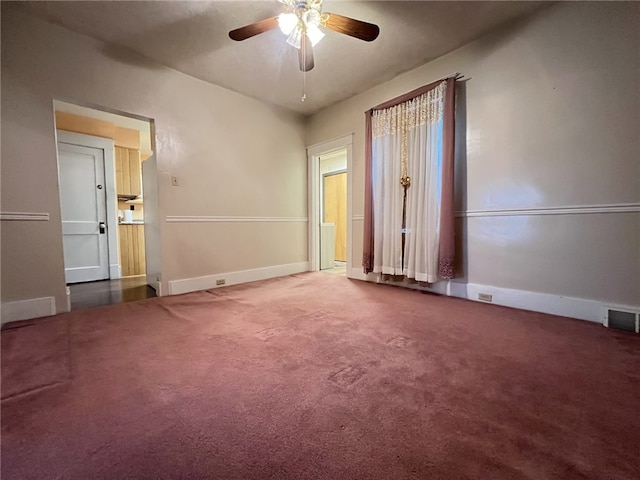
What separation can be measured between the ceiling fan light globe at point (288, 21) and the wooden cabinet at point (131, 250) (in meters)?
4.03

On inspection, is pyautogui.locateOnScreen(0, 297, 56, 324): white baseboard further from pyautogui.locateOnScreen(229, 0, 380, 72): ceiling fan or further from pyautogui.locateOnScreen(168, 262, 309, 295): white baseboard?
pyautogui.locateOnScreen(229, 0, 380, 72): ceiling fan

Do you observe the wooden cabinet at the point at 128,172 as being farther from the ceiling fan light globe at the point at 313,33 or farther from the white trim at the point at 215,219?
the ceiling fan light globe at the point at 313,33

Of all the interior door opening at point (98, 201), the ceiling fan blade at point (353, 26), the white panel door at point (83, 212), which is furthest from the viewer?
the white panel door at point (83, 212)

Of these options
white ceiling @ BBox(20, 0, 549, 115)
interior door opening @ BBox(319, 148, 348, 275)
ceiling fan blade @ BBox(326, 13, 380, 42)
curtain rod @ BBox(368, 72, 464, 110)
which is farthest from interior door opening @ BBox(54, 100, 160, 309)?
interior door opening @ BBox(319, 148, 348, 275)

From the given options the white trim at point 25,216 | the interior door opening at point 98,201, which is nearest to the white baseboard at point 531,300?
the interior door opening at point 98,201

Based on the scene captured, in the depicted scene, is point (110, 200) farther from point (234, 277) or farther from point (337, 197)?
point (337, 197)

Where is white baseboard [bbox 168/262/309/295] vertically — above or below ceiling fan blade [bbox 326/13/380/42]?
below

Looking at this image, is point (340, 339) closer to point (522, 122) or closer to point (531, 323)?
point (531, 323)

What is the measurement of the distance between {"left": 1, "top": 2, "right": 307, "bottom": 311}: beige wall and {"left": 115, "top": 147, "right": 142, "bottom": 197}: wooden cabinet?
2163 millimetres

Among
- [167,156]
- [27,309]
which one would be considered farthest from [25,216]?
[167,156]

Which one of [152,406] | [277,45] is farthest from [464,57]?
[152,406]

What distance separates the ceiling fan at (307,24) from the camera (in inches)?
69.9

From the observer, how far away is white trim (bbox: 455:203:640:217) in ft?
5.96

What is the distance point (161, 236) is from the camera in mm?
2822
